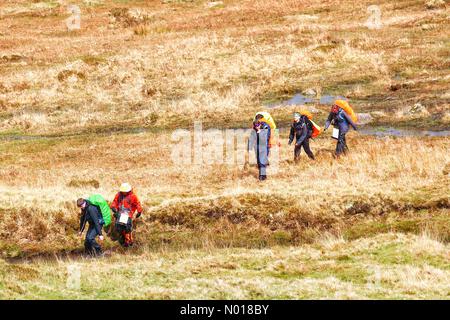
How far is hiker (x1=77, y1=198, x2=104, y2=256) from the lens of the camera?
21477 millimetres

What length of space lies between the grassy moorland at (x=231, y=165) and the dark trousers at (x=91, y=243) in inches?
22.6

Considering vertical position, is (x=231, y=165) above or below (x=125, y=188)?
below

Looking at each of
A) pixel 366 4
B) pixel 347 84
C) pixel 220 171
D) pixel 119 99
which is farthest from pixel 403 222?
pixel 366 4

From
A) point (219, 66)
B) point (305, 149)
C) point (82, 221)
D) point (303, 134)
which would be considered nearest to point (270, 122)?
point (303, 134)

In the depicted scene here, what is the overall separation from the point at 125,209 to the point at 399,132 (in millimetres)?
15674

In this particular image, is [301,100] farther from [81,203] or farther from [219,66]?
[81,203]

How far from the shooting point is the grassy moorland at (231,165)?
17469 millimetres

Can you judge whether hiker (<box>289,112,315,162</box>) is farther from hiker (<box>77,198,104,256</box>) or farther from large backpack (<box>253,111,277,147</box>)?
hiker (<box>77,198,104,256</box>)

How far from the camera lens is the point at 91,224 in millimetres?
21750

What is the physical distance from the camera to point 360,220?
22.4 metres

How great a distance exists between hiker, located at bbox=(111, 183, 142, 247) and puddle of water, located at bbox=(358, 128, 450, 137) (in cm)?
1431

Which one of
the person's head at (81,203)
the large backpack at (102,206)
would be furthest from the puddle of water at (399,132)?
the person's head at (81,203)

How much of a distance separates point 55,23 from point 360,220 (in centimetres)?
6164
